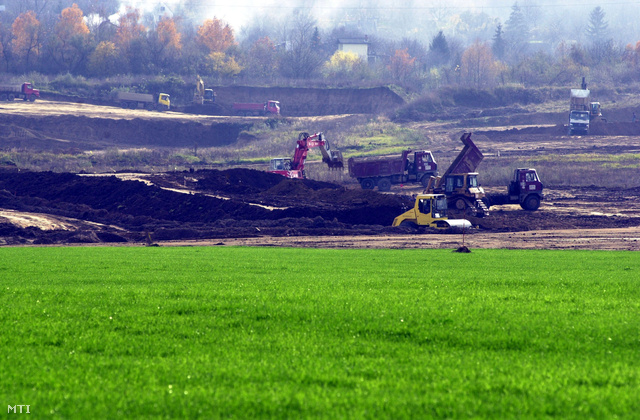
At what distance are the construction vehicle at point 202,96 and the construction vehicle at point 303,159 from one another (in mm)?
52521

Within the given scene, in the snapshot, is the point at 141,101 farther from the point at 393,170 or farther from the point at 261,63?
the point at 393,170

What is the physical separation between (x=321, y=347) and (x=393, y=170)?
150 ft

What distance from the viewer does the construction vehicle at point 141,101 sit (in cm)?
9959

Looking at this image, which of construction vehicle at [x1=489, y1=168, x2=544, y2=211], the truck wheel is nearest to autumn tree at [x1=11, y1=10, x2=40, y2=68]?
the truck wheel

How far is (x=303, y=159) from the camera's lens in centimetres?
5534

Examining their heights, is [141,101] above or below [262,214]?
above

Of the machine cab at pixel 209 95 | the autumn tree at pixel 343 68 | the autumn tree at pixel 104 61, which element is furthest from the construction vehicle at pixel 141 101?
the autumn tree at pixel 343 68

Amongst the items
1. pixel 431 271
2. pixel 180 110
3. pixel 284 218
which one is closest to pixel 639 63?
pixel 180 110

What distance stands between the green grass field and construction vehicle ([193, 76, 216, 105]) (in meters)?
91.2

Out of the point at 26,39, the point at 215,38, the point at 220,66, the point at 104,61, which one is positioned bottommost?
the point at 104,61

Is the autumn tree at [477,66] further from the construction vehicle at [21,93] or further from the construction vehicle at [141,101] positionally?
the construction vehicle at [21,93]

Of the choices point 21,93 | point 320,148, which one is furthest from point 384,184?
point 21,93

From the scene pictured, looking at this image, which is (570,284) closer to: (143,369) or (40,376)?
(143,369)

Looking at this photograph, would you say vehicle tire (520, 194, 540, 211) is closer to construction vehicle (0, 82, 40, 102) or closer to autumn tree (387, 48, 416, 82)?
construction vehicle (0, 82, 40, 102)
